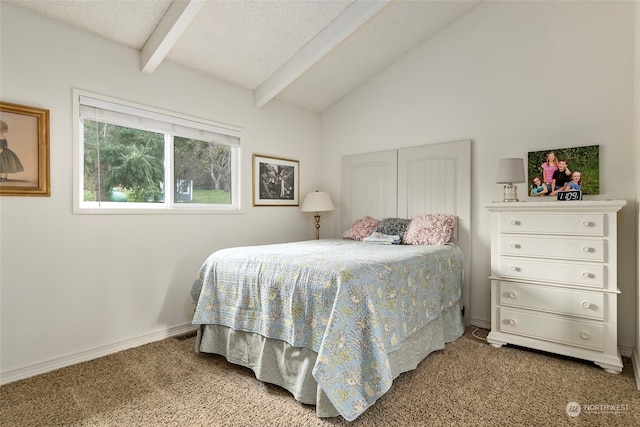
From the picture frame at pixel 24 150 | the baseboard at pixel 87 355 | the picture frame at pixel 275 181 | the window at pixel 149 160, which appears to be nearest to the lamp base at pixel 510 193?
the picture frame at pixel 275 181

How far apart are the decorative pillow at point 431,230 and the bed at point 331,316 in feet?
0.51

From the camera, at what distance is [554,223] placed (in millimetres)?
2545

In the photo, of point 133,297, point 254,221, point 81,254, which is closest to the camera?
point 81,254

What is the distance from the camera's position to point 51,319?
2.38 m

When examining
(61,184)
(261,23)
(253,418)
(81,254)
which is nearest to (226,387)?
(253,418)

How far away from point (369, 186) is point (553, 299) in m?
2.08

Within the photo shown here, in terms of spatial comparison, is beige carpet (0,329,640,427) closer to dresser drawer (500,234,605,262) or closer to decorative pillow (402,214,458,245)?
dresser drawer (500,234,605,262)

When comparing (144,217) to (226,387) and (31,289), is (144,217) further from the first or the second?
(226,387)

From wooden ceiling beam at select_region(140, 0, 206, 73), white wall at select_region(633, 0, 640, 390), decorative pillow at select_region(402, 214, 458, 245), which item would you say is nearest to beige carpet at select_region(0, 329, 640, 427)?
white wall at select_region(633, 0, 640, 390)

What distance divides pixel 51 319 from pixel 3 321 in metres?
0.25

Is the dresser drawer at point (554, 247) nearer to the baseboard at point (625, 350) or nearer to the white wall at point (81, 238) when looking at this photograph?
the baseboard at point (625, 350)

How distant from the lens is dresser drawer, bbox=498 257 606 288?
240 cm

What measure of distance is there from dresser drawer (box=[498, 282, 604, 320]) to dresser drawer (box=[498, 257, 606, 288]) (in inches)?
2.6

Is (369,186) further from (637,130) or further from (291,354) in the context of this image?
(291,354)
